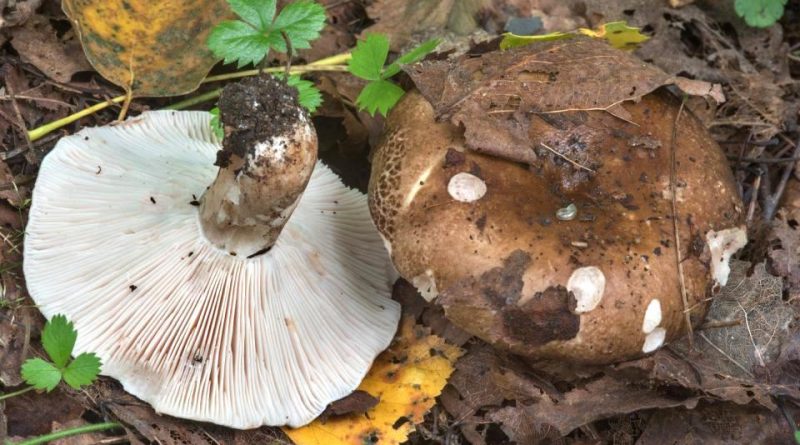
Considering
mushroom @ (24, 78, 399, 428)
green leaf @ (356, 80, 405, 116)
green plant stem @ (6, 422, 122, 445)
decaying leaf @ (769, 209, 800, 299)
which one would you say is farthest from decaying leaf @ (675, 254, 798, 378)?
green plant stem @ (6, 422, 122, 445)

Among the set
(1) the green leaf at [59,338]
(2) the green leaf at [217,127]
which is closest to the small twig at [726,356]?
(2) the green leaf at [217,127]

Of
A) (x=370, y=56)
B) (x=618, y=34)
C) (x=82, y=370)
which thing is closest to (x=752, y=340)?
(x=618, y=34)

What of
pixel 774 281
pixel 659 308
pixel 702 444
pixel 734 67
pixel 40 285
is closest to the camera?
pixel 659 308

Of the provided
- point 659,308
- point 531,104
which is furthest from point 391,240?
point 659,308

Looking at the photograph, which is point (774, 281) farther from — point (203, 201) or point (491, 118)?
point (203, 201)

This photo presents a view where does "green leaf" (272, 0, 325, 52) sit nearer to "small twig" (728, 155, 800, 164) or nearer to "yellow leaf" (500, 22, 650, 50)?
"yellow leaf" (500, 22, 650, 50)

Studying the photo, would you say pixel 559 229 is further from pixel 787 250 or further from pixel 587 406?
pixel 787 250
